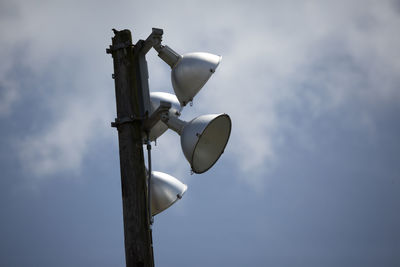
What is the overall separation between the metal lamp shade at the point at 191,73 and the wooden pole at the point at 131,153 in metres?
0.43

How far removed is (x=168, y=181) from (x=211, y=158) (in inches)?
27.3

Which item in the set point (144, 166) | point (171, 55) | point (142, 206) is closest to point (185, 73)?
point (171, 55)

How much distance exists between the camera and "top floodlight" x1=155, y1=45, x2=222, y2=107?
212 inches

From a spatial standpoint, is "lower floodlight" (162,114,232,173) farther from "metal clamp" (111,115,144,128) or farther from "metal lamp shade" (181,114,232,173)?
"metal clamp" (111,115,144,128)

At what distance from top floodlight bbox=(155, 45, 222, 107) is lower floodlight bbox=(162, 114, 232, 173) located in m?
0.39

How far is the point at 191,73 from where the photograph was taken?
5.42 metres

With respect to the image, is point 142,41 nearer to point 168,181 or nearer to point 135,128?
point 135,128

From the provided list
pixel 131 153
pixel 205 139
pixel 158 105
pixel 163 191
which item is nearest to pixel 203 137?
pixel 205 139

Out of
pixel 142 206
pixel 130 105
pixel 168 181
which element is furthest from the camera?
pixel 168 181

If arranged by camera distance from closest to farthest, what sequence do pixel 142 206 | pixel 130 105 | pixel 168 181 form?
pixel 142 206
pixel 130 105
pixel 168 181

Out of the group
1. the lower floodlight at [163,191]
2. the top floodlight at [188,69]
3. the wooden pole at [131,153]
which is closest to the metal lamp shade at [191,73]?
the top floodlight at [188,69]

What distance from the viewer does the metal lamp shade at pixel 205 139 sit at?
4938 mm

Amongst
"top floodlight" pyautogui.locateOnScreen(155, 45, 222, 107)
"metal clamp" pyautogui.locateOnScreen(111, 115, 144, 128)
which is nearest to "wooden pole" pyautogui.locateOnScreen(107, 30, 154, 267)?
"metal clamp" pyautogui.locateOnScreen(111, 115, 144, 128)

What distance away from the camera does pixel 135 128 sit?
17.3ft
